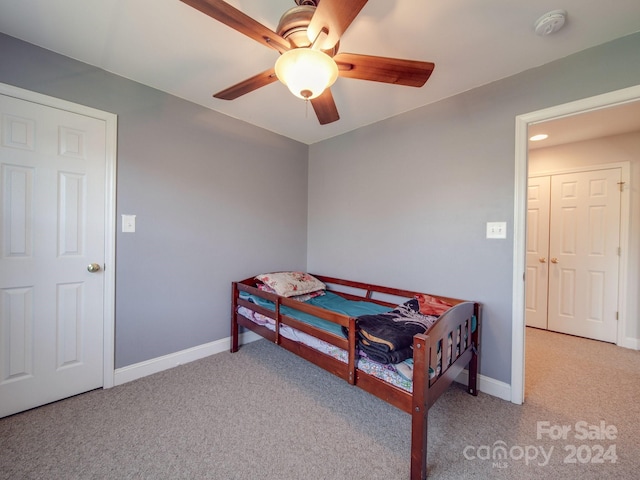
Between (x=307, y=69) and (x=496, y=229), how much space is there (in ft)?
5.63

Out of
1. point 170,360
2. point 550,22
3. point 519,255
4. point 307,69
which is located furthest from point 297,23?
point 170,360

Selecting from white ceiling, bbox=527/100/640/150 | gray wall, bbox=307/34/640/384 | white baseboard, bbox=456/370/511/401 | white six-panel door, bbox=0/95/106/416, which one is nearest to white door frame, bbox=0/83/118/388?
white six-panel door, bbox=0/95/106/416

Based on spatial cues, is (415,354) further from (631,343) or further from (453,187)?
(631,343)

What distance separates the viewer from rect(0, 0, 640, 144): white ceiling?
1350 millimetres

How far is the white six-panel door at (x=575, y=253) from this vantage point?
2.89 m

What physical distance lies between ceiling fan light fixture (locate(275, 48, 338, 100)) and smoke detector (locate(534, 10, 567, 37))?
1.22 m

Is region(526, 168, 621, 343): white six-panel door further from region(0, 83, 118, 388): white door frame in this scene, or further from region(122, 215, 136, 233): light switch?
region(0, 83, 118, 388): white door frame

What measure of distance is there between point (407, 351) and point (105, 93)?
2.70 meters

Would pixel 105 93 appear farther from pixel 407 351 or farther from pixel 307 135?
pixel 407 351

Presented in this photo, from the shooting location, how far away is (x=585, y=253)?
3.04 meters

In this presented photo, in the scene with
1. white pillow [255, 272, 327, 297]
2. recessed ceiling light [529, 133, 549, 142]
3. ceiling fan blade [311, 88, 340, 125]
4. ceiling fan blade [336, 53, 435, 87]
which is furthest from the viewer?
recessed ceiling light [529, 133, 549, 142]

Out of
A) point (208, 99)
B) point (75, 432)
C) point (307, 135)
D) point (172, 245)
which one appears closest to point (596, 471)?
point (75, 432)

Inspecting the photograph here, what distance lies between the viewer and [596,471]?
4.30 feet

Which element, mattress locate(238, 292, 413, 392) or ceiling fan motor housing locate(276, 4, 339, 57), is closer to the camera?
ceiling fan motor housing locate(276, 4, 339, 57)
